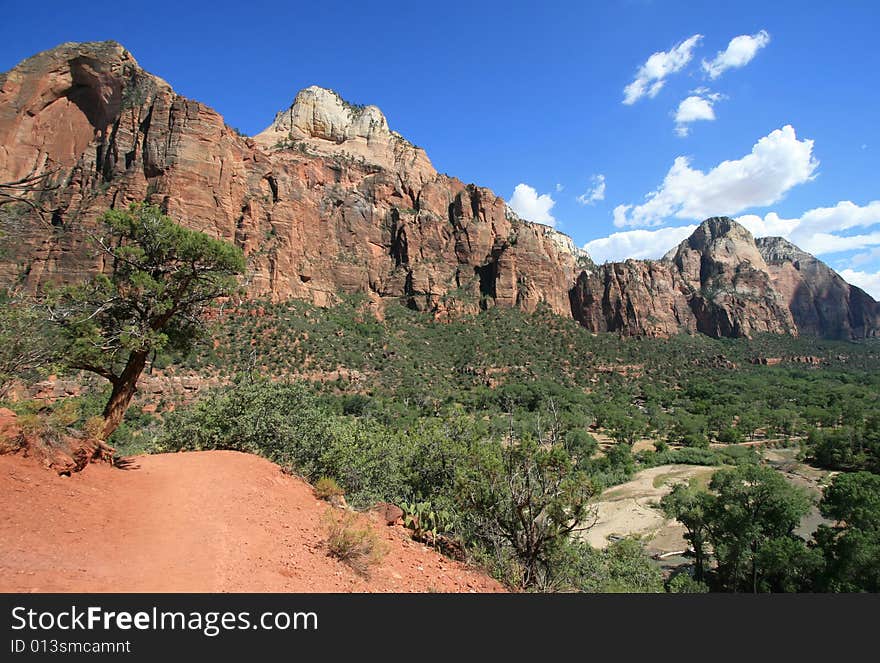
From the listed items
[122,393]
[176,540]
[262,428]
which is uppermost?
[122,393]

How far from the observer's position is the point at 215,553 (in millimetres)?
4984

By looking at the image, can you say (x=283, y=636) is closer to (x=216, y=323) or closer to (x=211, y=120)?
(x=216, y=323)

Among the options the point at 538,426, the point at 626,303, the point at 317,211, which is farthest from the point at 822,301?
the point at 538,426

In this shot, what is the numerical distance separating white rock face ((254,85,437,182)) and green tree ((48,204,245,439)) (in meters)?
98.8

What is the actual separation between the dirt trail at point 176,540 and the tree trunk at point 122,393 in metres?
1.41

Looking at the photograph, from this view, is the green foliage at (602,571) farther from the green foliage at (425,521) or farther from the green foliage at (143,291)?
the green foliage at (143,291)

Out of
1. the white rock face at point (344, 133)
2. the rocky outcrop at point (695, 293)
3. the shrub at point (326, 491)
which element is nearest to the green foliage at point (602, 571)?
the shrub at point (326, 491)

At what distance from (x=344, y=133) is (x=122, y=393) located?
115 meters

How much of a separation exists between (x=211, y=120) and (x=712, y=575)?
7566 centimetres

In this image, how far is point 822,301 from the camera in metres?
151

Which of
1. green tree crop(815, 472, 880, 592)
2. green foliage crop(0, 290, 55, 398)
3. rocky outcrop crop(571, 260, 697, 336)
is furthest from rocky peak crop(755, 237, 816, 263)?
green foliage crop(0, 290, 55, 398)

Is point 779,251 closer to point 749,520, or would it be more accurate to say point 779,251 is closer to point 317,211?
point 317,211

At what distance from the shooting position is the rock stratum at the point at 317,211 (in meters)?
55.3

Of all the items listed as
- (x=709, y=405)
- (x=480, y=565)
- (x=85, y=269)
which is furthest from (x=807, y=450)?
(x=85, y=269)
